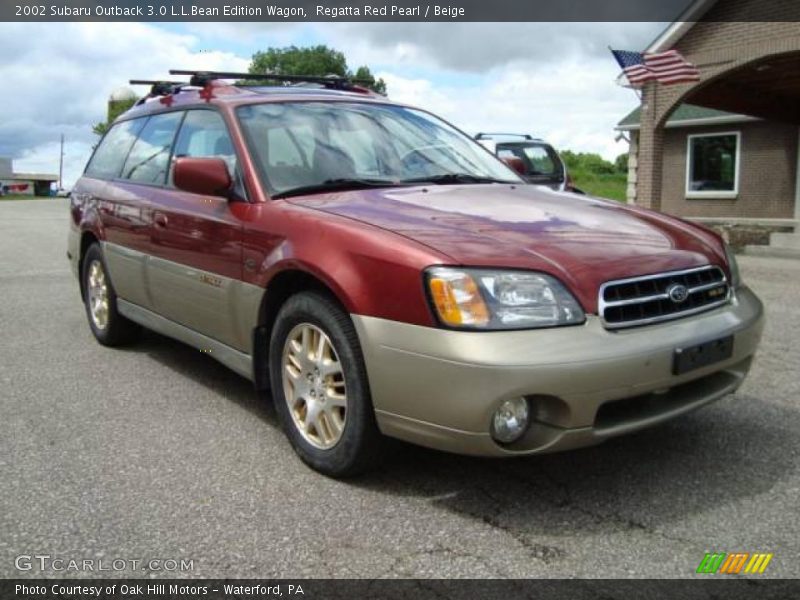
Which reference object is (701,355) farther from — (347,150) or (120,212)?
(120,212)

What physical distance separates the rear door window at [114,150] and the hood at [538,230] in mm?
2436

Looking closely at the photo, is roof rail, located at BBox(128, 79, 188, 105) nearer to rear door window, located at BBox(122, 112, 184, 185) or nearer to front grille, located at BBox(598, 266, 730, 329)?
rear door window, located at BBox(122, 112, 184, 185)

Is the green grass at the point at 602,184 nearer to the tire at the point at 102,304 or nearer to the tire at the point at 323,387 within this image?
the tire at the point at 102,304

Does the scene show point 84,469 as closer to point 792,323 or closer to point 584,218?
point 584,218

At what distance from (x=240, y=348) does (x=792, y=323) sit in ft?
15.9

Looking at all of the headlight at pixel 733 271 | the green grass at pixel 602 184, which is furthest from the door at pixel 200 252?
the green grass at pixel 602 184

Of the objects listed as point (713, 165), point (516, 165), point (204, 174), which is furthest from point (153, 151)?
point (713, 165)

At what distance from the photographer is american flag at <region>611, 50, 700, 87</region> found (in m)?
13.4

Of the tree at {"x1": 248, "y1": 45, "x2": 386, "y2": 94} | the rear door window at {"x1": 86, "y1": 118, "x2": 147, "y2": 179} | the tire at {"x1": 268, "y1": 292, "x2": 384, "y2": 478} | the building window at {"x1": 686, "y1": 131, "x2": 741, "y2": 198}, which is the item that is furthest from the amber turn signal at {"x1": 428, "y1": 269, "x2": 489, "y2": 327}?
the tree at {"x1": 248, "y1": 45, "x2": 386, "y2": 94}

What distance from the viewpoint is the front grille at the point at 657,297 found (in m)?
2.87

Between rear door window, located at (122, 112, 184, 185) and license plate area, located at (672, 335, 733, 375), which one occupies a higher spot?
rear door window, located at (122, 112, 184, 185)

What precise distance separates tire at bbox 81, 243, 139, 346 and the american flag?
10628 millimetres

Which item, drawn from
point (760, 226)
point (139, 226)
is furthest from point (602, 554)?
point (760, 226)

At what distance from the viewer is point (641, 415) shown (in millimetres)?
2982
